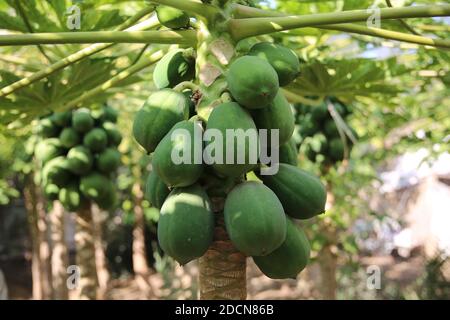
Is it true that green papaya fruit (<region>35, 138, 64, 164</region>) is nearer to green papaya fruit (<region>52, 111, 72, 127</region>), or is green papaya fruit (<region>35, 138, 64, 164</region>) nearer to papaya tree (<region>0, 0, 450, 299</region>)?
green papaya fruit (<region>52, 111, 72, 127</region>)

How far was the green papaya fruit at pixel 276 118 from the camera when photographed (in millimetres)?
1269

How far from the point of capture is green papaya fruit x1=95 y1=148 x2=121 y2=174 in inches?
109

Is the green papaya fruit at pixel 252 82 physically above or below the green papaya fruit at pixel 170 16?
below

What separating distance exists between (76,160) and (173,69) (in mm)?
1347

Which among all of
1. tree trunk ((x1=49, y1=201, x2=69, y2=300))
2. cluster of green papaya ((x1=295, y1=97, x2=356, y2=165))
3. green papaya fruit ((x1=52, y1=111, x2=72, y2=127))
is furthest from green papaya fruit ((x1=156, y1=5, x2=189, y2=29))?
tree trunk ((x1=49, y1=201, x2=69, y2=300))

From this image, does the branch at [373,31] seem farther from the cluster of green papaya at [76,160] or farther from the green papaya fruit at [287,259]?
the cluster of green papaya at [76,160]

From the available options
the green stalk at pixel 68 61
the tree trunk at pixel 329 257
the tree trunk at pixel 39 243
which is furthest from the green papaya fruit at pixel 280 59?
the tree trunk at pixel 39 243

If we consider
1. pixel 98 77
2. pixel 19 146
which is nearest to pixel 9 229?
pixel 19 146

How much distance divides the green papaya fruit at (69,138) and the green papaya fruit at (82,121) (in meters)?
0.03

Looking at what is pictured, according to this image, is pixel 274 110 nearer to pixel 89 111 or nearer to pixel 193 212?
pixel 193 212

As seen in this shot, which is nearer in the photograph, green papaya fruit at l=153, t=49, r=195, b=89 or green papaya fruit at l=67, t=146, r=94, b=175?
green papaya fruit at l=153, t=49, r=195, b=89

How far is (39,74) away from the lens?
1.64 metres

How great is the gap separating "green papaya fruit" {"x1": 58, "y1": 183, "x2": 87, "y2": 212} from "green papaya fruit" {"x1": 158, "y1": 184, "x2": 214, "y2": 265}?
5.24ft
